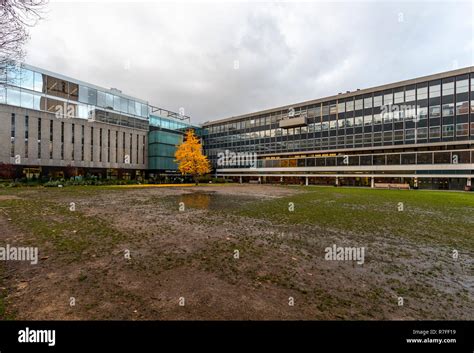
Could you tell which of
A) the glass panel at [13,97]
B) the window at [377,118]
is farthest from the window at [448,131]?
the glass panel at [13,97]

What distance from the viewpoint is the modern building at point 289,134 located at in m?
43.2

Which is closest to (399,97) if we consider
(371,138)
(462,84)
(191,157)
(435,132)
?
(462,84)

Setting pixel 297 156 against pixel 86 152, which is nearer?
pixel 86 152

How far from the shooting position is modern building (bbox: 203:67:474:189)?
43.7 metres

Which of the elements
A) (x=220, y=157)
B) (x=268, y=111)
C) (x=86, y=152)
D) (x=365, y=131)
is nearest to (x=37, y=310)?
(x=86, y=152)

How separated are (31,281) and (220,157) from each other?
2974 inches

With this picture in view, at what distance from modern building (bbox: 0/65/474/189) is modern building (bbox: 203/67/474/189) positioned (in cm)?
18

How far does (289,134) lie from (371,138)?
2179 centimetres

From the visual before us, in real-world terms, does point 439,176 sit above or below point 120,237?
above

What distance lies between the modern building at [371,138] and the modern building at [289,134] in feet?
0.60

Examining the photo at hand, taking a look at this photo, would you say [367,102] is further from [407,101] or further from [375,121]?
[407,101]

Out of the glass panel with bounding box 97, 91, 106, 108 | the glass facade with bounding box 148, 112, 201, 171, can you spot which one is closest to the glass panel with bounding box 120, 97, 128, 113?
the glass panel with bounding box 97, 91, 106, 108
